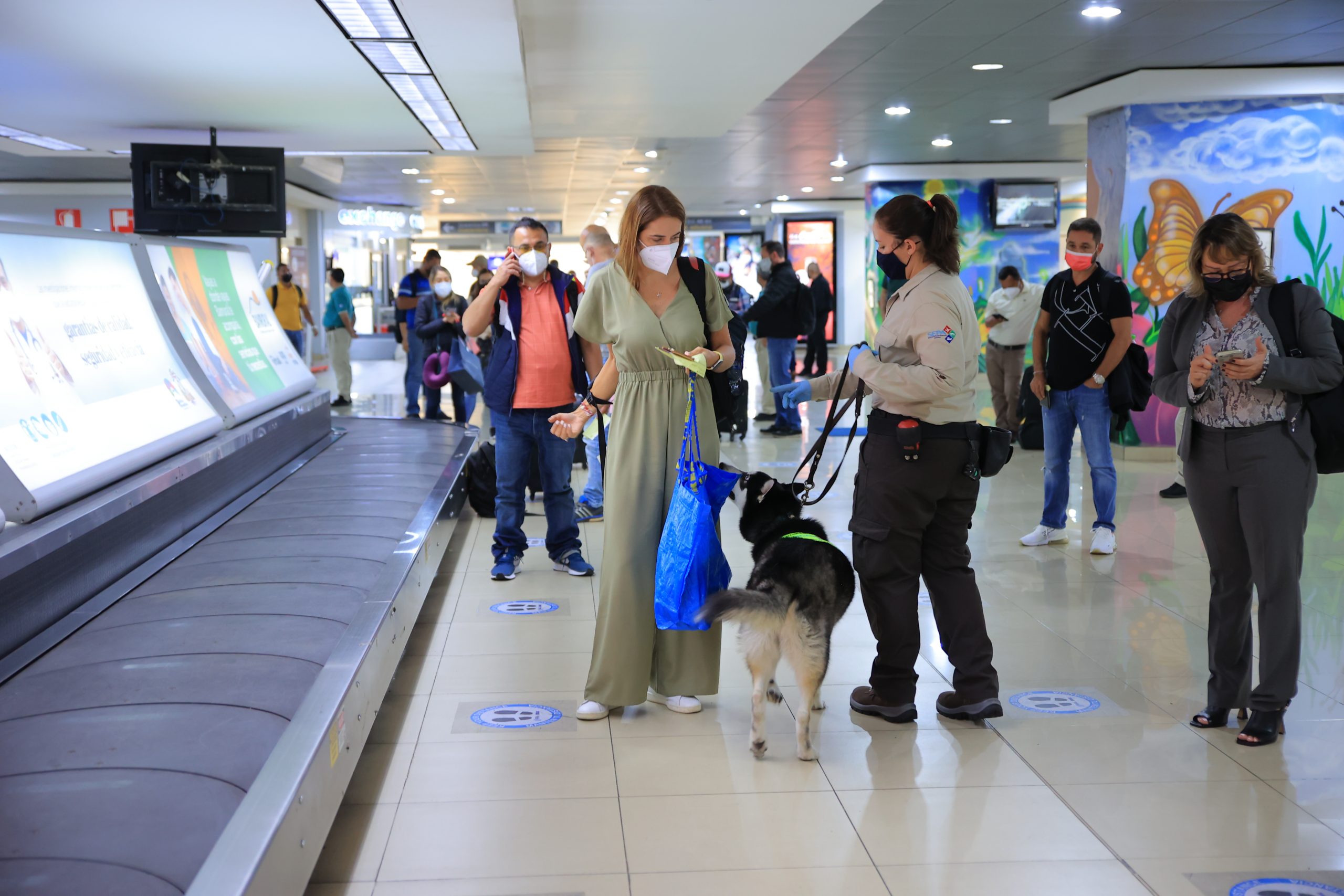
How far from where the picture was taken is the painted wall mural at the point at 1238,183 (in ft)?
31.3

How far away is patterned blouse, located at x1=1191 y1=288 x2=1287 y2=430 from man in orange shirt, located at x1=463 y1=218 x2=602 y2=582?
2.74m

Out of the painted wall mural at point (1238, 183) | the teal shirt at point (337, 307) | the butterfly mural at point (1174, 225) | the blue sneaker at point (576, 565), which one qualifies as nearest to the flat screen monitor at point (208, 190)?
the blue sneaker at point (576, 565)

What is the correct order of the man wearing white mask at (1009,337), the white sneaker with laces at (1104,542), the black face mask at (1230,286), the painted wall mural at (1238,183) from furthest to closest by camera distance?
1. the man wearing white mask at (1009,337)
2. the painted wall mural at (1238,183)
3. the white sneaker with laces at (1104,542)
4. the black face mask at (1230,286)

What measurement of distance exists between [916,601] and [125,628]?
254 cm

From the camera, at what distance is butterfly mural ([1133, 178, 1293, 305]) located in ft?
31.5

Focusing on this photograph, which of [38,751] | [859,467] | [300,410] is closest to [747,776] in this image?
[859,467]

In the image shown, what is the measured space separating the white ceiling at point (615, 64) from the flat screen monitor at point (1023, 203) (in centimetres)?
362

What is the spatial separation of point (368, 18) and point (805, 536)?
3.18 m

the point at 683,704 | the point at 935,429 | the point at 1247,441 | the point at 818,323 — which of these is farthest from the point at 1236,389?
the point at 818,323

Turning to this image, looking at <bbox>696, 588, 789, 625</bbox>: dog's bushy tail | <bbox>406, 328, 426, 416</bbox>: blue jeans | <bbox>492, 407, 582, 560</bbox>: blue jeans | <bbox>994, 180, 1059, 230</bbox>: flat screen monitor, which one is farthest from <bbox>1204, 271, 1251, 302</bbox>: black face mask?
<bbox>994, 180, 1059, 230</bbox>: flat screen monitor

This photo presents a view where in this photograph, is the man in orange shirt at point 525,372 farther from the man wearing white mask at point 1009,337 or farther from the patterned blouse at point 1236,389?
the man wearing white mask at point 1009,337

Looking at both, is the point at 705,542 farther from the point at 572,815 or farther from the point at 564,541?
the point at 564,541

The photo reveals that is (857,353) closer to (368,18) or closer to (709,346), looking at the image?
(709,346)

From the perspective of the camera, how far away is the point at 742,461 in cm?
963
